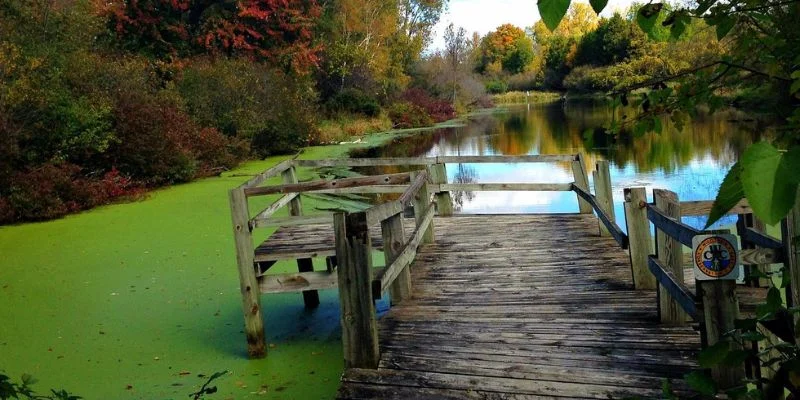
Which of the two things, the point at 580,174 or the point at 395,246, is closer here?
the point at 395,246

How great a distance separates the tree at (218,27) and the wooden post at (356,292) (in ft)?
77.3

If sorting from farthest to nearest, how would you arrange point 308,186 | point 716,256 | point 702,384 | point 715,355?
point 308,186 → point 716,256 → point 702,384 → point 715,355

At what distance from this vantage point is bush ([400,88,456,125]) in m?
41.2

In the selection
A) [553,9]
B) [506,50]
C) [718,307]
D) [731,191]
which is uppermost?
[506,50]

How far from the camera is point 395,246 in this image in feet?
15.8

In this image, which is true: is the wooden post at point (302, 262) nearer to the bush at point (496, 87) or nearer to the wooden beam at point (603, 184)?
the wooden beam at point (603, 184)

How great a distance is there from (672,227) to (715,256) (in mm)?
645

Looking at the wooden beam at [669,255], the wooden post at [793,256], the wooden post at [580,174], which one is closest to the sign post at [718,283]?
the wooden post at [793,256]

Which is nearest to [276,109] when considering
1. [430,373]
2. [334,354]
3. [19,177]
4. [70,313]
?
[19,177]

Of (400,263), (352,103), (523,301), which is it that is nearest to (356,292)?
(400,263)

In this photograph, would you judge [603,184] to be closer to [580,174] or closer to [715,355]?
[580,174]

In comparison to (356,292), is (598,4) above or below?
above

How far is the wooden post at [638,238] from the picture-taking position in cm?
456

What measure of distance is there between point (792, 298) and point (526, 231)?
425 cm
